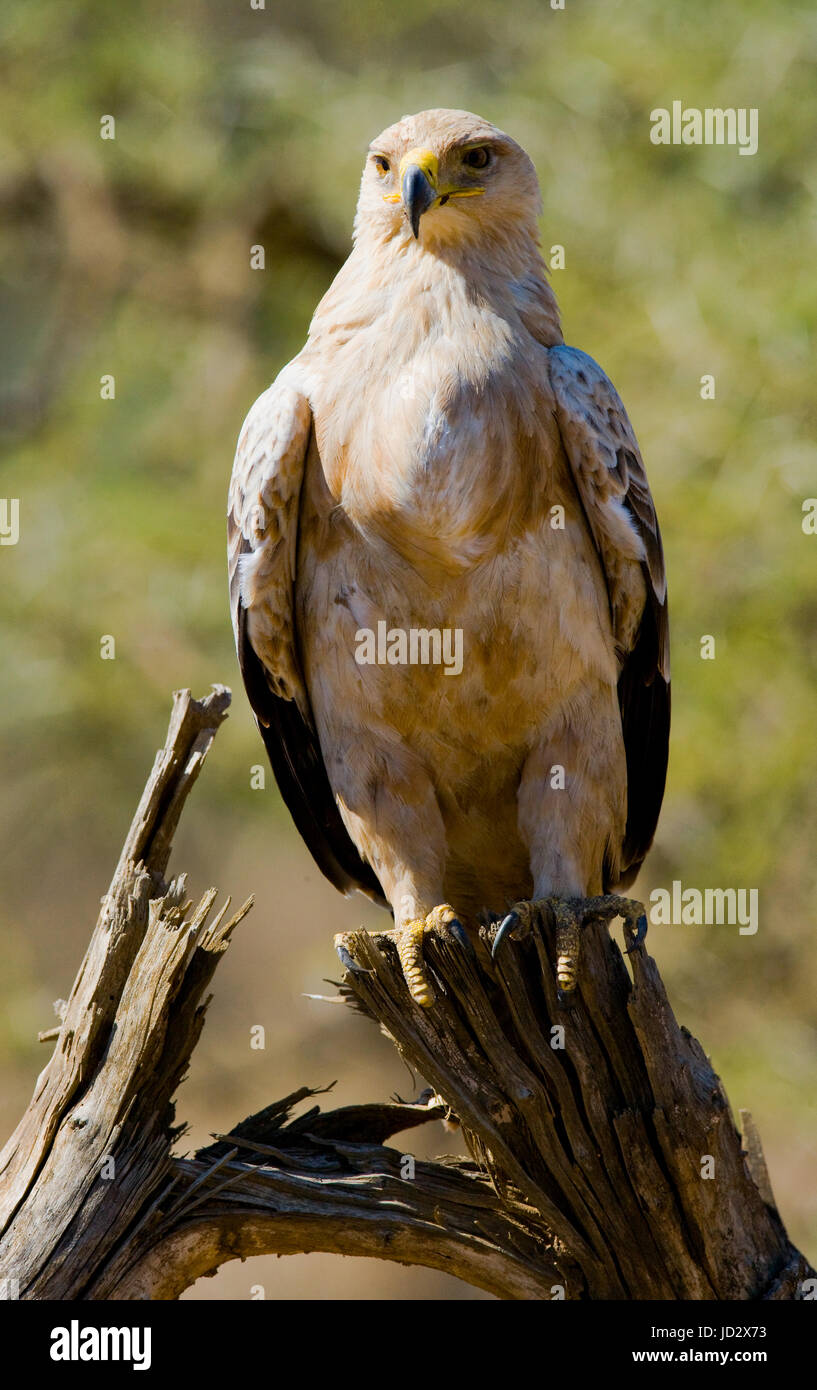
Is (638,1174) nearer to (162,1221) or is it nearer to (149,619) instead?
(162,1221)

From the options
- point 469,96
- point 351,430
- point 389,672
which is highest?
point 469,96

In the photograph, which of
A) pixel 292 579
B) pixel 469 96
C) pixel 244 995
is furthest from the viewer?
pixel 244 995

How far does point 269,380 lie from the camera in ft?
27.2

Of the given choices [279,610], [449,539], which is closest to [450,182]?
[449,539]

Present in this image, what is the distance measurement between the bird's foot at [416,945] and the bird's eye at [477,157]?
82.2 inches

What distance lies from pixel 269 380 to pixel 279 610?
4.54 metres

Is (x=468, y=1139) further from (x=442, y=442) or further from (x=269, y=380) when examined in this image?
(x=269, y=380)

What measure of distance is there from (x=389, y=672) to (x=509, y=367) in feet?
2.94

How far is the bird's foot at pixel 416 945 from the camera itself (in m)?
3.38

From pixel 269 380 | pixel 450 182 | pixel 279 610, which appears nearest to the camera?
pixel 450 182

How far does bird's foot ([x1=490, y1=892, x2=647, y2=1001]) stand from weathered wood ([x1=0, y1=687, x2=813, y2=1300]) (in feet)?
0.11

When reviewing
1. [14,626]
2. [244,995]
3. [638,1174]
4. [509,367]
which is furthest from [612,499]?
[244,995]

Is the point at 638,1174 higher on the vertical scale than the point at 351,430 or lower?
lower

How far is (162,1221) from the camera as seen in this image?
3.23 metres
